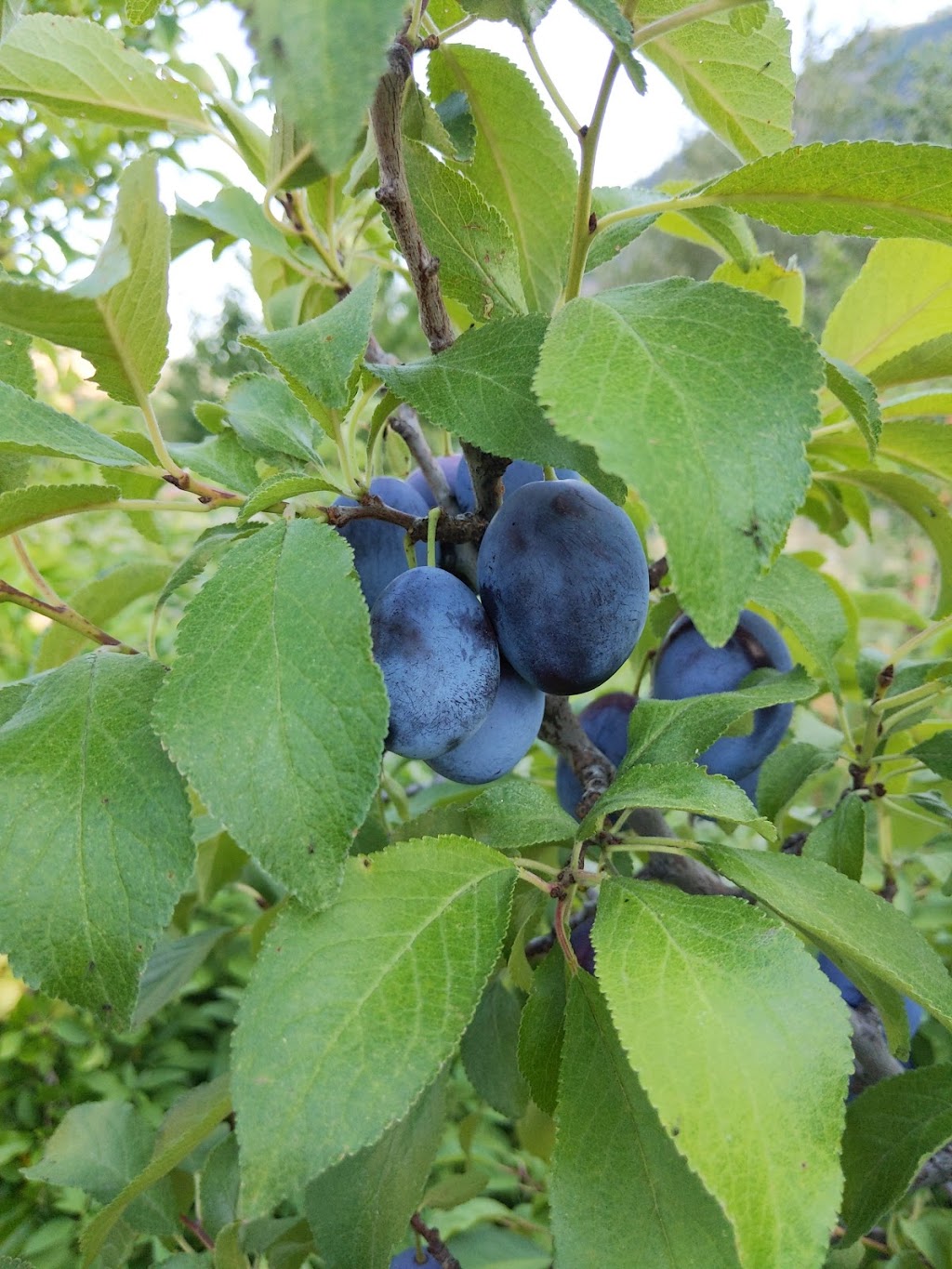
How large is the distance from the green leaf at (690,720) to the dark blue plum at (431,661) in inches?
4.2

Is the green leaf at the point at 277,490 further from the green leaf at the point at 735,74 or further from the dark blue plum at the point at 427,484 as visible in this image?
the green leaf at the point at 735,74

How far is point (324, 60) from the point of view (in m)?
0.20

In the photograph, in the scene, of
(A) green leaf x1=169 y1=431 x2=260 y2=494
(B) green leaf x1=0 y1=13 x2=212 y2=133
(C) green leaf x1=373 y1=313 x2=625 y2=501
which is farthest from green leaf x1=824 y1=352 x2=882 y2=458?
(B) green leaf x1=0 y1=13 x2=212 y2=133

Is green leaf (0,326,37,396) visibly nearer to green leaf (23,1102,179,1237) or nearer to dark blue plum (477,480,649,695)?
dark blue plum (477,480,649,695)

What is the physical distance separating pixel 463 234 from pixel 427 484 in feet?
0.58

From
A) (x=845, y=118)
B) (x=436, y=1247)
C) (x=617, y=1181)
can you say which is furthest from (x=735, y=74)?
(x=845, y=118)

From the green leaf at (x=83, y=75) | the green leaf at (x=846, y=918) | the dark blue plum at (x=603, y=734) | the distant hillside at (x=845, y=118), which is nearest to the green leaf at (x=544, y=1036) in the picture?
the green leaf at (x=846, y=918)

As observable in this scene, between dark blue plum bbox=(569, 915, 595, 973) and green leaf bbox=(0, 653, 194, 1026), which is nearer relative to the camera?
green leaf bbox=(0, 653, 194, 1026)

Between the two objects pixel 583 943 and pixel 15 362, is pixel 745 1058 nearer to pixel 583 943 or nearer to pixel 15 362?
pixel 583 943

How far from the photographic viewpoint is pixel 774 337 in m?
0.35

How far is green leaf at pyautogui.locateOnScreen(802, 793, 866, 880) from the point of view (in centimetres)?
59

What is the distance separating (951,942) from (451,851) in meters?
0.70

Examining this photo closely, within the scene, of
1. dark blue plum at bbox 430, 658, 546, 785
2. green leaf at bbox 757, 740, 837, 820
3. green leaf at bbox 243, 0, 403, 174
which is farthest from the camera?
green leaf at bbox 757, 740, 837, 820

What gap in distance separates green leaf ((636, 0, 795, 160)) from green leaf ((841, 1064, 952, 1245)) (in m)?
0.55
